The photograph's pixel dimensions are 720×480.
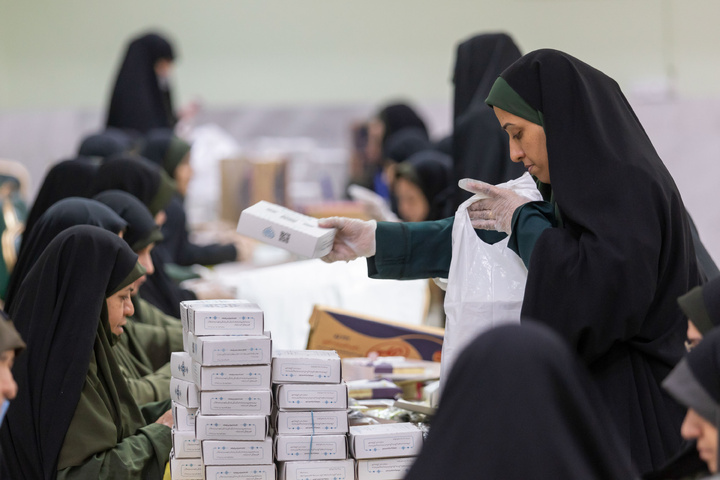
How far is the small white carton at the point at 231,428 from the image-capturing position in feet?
6.85

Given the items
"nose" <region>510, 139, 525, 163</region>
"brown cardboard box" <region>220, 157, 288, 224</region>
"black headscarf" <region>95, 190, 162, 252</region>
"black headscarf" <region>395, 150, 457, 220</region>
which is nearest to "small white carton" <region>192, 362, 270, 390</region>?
"nose" <region>510, 139, 525, 163</region>

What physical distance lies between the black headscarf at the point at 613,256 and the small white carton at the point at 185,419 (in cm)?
84

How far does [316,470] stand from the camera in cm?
211

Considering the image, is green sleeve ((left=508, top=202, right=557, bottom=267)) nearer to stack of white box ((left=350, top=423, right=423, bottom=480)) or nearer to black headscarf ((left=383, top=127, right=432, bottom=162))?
stack of white box ((left=350, top=423, right=423, bottom=480))

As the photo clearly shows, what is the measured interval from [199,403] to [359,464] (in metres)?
0.40

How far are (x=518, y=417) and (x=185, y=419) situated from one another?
1.02 m

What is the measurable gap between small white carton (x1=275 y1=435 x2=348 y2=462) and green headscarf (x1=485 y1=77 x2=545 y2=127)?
34.4 inches

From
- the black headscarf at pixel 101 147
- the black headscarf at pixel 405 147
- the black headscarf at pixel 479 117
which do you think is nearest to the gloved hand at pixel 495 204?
the black headscarf at pixel 479 117

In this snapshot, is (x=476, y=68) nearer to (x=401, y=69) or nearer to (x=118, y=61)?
(x=401, y=69)

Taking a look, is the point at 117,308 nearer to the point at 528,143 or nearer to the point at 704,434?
the point at 528,143

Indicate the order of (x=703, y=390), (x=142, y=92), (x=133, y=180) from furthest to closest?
(x=142, y=92) → (x=133, y=180) → (x=703, y=390)

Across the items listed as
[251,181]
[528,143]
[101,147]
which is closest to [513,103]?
[528,143]

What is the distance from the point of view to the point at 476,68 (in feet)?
13.8

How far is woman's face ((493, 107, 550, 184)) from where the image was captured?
2.18 metres
